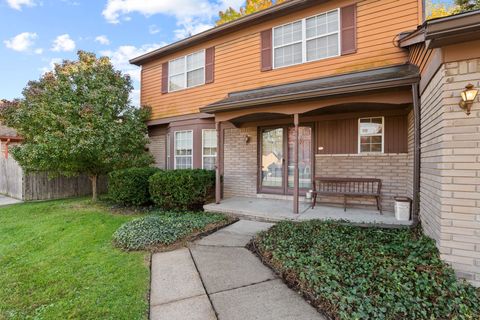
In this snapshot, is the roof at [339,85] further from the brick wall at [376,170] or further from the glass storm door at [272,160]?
the brick wall at [376,170]

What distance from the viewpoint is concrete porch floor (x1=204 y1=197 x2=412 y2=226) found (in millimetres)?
5402

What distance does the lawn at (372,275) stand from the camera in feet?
8.00

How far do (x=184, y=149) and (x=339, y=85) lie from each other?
20.9 feet

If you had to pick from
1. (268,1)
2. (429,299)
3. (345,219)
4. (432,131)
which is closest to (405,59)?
(432,131)

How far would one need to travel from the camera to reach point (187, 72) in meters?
9.65

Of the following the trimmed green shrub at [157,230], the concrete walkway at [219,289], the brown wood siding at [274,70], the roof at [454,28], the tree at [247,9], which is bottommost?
the concrete walkway at [219,289]

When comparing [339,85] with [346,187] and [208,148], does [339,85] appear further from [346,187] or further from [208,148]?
[208,148]

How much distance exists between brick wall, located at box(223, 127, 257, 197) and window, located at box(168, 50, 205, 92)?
7.98 ft

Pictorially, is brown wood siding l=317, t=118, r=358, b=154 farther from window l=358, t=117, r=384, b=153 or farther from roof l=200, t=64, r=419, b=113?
roof l=200, t=64, r=419, b=113

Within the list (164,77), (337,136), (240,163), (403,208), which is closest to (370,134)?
(337,136)

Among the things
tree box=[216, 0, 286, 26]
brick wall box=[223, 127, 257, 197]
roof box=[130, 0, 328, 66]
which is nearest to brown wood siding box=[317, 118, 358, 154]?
brick wall box=[223, 127, 257, 197]

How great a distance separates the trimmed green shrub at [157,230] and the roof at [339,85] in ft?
10.1

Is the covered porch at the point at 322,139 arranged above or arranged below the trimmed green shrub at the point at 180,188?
above

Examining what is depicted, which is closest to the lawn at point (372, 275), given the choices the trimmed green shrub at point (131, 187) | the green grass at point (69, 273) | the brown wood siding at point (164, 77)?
the green grass at point (69, 273)
